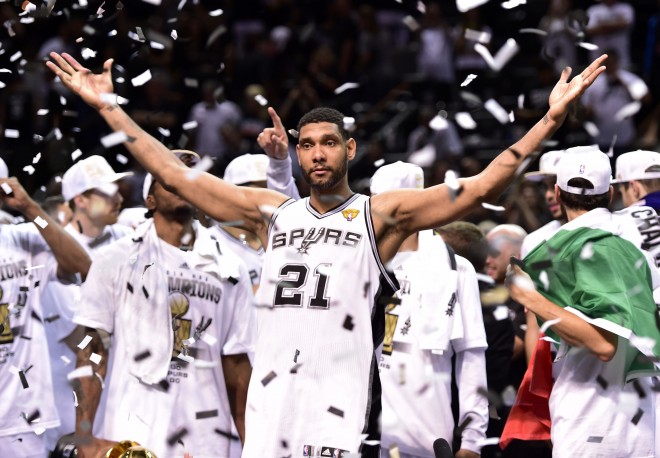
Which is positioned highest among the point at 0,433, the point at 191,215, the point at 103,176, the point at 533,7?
the point at 533,7

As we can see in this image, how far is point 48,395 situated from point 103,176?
73.4 inches

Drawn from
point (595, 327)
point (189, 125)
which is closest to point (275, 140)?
point (595, 327)

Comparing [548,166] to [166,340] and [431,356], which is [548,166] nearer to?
[431,356]

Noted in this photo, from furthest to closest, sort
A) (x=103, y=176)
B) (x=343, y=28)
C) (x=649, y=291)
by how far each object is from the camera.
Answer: (x=343, y=28)
(x=103, y=176)
(x=649, y=291)

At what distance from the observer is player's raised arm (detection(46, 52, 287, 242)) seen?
601cm

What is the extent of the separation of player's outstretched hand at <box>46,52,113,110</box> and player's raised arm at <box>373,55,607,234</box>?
1432mm

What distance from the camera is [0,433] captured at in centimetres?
726

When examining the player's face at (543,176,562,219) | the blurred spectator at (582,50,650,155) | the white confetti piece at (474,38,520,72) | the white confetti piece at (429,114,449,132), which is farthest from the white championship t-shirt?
the blurred spectator at (582,50,650,155)

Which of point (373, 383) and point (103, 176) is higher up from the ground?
point (103, 176)

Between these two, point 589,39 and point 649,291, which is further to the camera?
point 589,39

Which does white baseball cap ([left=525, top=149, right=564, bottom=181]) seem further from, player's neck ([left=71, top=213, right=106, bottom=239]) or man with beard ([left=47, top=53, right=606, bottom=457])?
player's neck ([left=71, top=213, right=106, bottom=239])

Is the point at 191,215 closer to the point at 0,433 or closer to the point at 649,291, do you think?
the point at 0,433

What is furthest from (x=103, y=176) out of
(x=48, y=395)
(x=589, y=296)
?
(x=589, y=296)

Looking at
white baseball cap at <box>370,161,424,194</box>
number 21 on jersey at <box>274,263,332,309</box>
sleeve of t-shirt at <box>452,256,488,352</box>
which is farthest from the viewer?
white baseball cap at <box>370,161,424,194</box>
